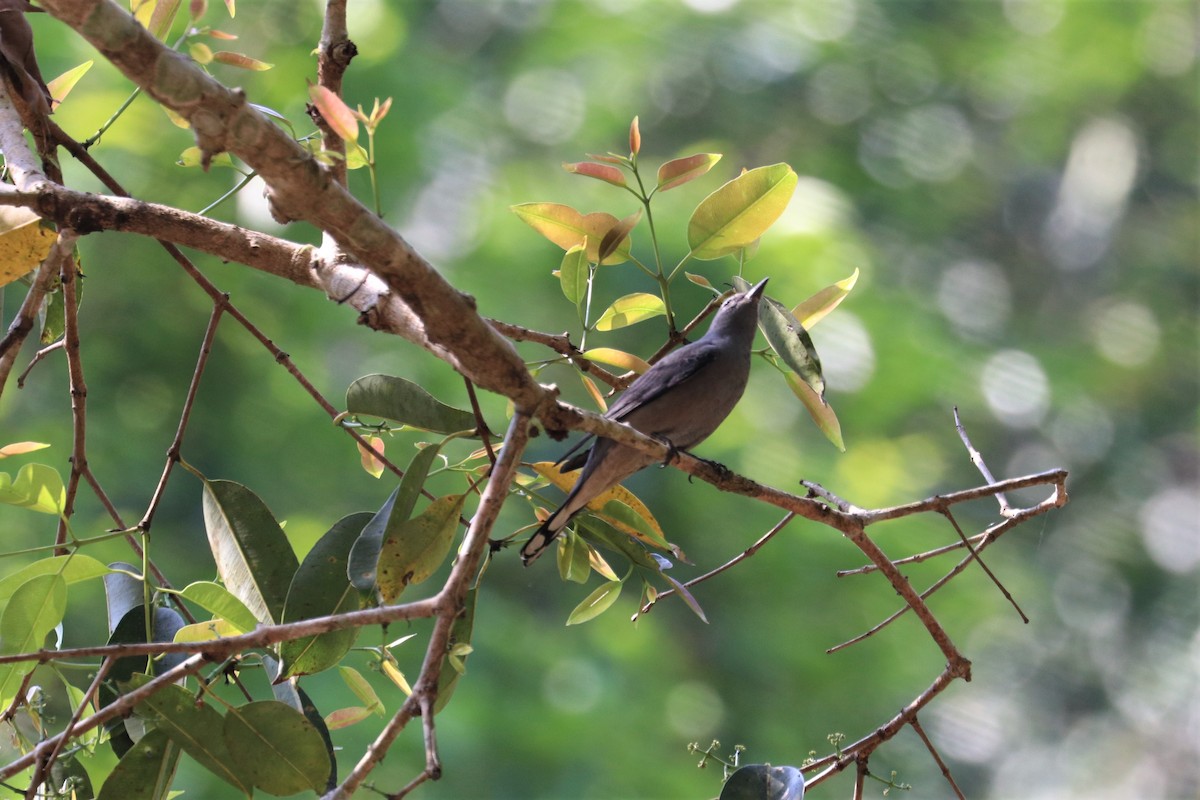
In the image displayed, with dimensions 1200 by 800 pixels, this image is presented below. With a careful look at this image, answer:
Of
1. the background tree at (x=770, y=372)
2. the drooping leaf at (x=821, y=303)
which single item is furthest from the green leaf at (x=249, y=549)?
the background tree at (x=770, y=372)

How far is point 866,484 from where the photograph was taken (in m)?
7.67

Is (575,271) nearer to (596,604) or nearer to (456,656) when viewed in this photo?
(596,604)

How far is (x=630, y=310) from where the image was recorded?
245cm

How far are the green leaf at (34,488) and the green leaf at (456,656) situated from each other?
81cm

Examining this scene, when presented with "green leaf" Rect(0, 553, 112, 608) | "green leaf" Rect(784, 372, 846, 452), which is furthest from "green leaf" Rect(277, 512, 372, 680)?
"green leaf" Rect(784, 372, 846, 452)

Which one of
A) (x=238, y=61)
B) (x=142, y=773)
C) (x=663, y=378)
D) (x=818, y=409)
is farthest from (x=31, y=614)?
(x=663, y=378)

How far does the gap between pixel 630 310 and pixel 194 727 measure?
125 cm

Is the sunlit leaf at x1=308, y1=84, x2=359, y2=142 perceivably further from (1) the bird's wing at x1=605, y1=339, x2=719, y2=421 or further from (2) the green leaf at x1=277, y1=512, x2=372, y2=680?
(1) the bird's wing at x1=605, y1=339, x2=719, y2=421

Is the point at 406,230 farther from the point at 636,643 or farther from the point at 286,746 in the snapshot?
the point at 286,746

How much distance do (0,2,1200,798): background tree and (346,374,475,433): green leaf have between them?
10.4 feet

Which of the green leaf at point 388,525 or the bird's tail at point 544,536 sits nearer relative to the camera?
the green leaf at point 388,525

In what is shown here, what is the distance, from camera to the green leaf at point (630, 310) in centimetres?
241

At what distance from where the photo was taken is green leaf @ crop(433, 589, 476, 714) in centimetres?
182

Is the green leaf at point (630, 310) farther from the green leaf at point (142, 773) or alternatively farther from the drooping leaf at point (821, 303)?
the green leaf at point (142, 773)
